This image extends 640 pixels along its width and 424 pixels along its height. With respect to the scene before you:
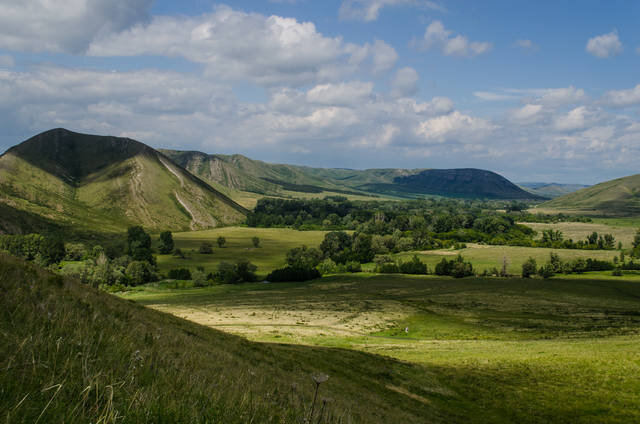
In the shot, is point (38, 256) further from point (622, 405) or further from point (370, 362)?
point (622, 405)

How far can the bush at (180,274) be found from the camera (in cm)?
13509

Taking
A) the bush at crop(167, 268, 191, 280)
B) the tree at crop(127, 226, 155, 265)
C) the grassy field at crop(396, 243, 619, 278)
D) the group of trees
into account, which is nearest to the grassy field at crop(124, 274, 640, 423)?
the group of trees

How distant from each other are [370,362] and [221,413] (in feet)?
99.5

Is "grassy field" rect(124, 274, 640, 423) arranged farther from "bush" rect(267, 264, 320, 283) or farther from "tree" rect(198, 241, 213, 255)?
"tree" rect(198, 241, 213, 255)

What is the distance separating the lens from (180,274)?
135750 mm

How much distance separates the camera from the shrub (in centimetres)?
13612

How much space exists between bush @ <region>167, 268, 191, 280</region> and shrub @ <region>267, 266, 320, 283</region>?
30.5 m

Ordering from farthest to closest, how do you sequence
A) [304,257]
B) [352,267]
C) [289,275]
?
[304,257] → [352,267] → [289,275]

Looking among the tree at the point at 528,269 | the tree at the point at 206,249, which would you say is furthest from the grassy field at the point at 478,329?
the tree at the point at 206,249

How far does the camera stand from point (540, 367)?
33531mm

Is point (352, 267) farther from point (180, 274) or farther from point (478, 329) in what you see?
point (478, 329)

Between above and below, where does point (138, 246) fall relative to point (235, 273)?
above

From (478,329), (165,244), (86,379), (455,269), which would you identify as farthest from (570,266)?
(165,244)

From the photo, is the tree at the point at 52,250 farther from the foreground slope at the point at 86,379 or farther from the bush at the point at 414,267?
the foreground slope at the point at 86,379
